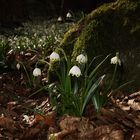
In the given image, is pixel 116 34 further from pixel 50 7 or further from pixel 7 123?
pixel 50 7

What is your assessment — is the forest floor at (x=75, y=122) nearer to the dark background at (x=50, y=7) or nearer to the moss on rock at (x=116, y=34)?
the moss on rock at (x=116, y=34)

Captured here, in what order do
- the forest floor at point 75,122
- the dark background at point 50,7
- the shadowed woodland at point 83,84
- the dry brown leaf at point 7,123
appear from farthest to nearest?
the dark background at point 50,7 → the dry brown leaf at point 7,123 → the shadowed woodland at point 83,84 → the forest floor at point 75,122

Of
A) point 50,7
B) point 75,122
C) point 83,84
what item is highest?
point 50,7

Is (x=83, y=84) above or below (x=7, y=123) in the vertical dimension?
above

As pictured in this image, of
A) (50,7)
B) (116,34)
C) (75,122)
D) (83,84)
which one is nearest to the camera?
(75,122)

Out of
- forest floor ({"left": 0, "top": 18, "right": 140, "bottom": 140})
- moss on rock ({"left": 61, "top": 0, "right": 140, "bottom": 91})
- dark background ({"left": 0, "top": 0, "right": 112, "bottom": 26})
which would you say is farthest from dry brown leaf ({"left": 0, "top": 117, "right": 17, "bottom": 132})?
dark background ({"left": 0, "top": 0, "right": 112, "bottom": 26})

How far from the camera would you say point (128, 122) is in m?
3.96

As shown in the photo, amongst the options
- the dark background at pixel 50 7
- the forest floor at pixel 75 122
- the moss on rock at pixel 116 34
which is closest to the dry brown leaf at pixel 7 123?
the forest floor at pixel 75 122

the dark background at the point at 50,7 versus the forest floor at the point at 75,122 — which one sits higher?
the dark background at the point at 50,7

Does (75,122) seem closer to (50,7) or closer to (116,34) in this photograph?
(116,34)

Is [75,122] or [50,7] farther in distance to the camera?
[50,7]

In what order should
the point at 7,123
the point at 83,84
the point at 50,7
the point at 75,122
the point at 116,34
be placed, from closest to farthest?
the point at 75,122 → the point at 7,123 → the point at 83,84 → the point at 116,34 → the point at 50,7

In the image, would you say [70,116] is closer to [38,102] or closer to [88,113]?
[88,113]

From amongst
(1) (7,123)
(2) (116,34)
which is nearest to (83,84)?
(1) (7,123)
